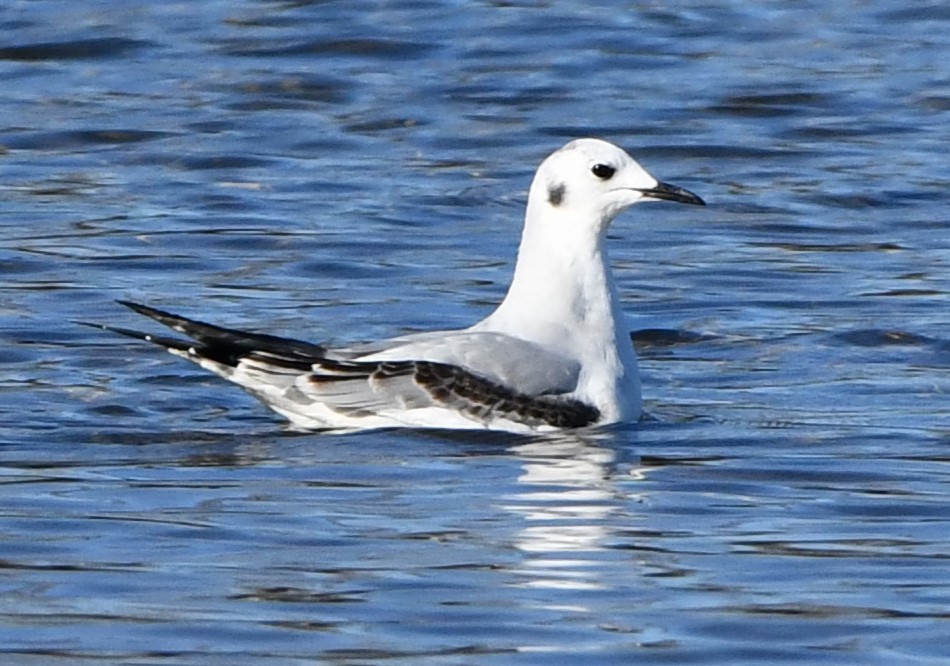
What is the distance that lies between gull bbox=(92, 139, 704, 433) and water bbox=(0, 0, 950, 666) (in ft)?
0.45

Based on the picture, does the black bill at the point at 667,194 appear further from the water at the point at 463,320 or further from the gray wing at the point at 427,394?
the gray wing at the point at 427,394

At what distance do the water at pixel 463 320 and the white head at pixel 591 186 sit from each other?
818 millimetres

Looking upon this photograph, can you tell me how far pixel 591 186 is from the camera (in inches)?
391

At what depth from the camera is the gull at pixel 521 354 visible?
9.34m

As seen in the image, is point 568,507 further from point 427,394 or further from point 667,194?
point 667,194

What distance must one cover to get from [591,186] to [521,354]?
0.85 meters

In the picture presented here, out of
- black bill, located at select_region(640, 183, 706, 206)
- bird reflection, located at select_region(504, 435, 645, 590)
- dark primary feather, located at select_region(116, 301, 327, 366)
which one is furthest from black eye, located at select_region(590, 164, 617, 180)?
dark primary feather, located at select_region(116, 301, 327, 366)

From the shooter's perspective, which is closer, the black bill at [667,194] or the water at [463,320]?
the water at [463,320]

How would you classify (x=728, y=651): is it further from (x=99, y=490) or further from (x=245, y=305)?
(x=245, y=305)

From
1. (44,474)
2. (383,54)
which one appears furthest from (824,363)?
(383,54)

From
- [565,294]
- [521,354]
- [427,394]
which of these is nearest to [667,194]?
[565,294]

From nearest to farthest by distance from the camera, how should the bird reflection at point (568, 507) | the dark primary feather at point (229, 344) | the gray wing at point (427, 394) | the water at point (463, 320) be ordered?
the water at point (463, 320) → the bird reflection at point (568, 507) → the gray wing at point (427, 394) → the dark primary feather at point (229, 344)

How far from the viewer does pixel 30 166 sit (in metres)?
15.5

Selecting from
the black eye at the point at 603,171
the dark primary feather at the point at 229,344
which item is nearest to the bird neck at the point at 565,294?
the black eye at the point at 603,171
